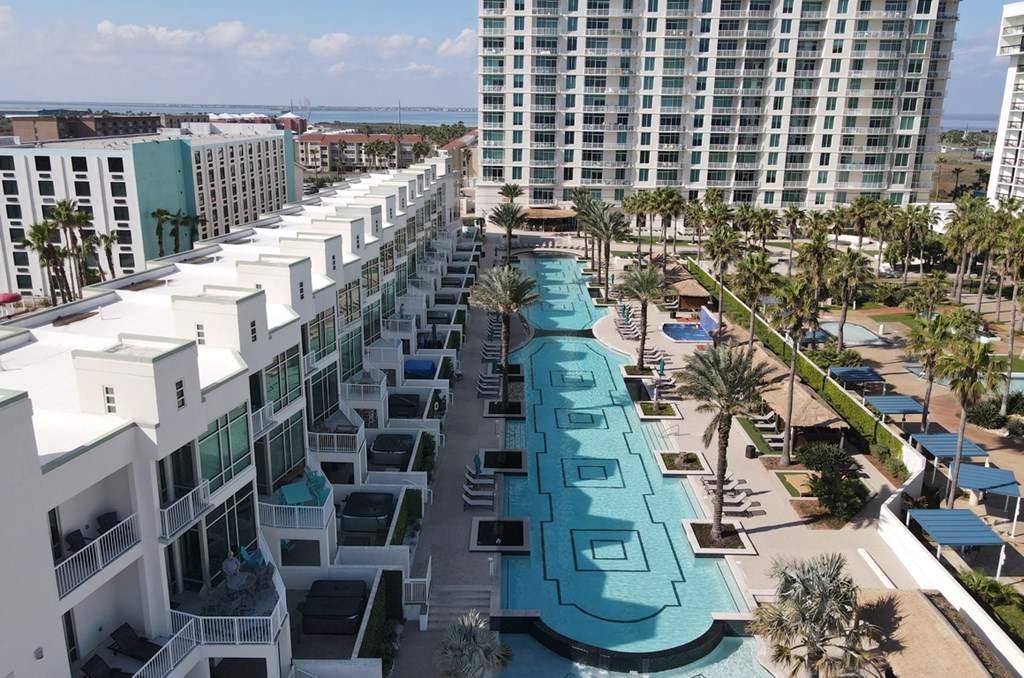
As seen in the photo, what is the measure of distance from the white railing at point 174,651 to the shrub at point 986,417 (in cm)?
3432

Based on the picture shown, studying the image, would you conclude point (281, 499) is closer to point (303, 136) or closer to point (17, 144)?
point (17, 144)

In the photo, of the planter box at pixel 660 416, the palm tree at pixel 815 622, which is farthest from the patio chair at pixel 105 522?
the planter box at pixel 660 416

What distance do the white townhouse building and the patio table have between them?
61mm

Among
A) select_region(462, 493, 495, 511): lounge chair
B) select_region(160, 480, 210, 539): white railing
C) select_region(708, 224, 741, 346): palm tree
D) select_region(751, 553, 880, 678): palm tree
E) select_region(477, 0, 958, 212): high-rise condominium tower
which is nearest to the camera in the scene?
select_region(160, 480, 210, 539): white railing

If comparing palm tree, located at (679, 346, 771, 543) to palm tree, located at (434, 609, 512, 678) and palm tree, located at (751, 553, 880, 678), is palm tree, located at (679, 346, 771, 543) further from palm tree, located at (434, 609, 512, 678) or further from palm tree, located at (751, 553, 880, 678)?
palm tree, located at (434, 609, 512, 678)

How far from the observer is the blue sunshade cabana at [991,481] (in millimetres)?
28156

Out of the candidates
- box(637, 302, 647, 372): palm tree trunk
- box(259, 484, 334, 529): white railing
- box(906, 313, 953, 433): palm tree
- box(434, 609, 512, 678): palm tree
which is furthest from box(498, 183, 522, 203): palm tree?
box(434, 609, 512, 678): palm tree

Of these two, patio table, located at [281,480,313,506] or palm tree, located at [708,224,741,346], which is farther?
palm tree, located at [708,224,741,346]

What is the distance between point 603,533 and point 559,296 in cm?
3566

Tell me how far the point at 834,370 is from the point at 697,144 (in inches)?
2125

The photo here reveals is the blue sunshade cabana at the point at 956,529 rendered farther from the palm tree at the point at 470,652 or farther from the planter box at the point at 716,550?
the palm tree at the point at 470,652

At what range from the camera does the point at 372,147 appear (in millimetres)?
134875

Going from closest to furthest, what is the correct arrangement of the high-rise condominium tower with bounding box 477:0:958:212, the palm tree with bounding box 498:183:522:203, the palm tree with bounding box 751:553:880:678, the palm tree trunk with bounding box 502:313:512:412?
the palm tree with bounding box 751:553:880:678 → the palm tree trunk with bounding box 502:313:512:412 → the palm tree with bounding box 498:183:522:203 → the high-rise condominium tower with bounding box 477:0:958:212

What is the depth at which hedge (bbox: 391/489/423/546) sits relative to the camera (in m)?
24.6
